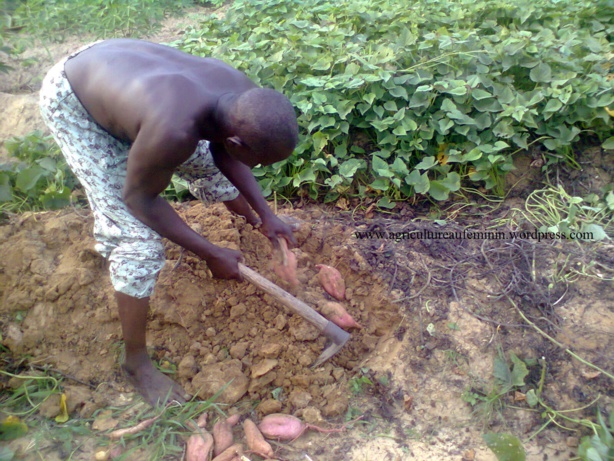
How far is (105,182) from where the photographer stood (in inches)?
76.3

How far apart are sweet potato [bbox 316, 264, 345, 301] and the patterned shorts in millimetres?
828

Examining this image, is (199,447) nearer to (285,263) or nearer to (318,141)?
(285,263)

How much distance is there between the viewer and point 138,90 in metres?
1.67

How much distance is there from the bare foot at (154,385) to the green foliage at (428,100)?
129 centimetres

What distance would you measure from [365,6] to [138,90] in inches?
97.9

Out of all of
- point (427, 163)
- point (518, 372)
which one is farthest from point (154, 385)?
point (427, 163)

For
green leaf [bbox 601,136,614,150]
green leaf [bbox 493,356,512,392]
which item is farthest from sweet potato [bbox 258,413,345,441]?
green leaf [bbox 601,136,614,150]

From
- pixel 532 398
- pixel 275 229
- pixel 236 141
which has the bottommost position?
pixel 532 398

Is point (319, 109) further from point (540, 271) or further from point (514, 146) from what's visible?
point (540, 271)

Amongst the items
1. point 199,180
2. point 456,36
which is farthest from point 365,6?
point 199,180

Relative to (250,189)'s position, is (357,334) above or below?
below

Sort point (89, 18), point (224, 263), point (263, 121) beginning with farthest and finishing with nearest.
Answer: point (89, 18)
point (224, 263)
point (263, 121)

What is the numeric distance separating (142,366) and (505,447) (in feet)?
4.70

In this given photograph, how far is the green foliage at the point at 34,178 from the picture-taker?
2859mm
